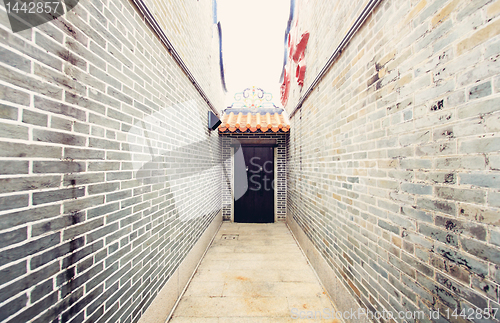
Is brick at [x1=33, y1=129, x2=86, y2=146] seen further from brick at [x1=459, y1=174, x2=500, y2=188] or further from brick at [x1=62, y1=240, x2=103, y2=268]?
brick at [x1=459, y1=174, x2=500, y2=188]

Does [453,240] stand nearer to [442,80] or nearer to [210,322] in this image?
[442,80]

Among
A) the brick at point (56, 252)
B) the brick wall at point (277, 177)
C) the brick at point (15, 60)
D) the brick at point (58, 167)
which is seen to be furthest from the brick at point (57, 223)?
the brick wall at point (277, 177)

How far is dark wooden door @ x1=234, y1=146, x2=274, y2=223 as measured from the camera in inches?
Result: 250

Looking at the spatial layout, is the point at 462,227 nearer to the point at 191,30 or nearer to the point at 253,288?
the point at 253,288

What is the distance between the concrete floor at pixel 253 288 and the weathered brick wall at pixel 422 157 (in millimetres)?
809

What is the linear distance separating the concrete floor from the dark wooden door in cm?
198

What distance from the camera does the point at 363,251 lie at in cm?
181

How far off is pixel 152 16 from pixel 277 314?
3638 millimetres

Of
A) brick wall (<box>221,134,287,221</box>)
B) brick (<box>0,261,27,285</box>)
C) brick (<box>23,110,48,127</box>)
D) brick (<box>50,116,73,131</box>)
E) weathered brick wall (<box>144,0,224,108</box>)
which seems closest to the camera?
brick (<box>0,261,27,285</box>)

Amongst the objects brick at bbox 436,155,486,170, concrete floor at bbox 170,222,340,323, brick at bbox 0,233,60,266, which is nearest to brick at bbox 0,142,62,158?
brick at bbox 0,233,60,266

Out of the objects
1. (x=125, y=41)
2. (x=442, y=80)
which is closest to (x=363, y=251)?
(x=442, y=80)

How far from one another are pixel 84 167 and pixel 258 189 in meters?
5.47

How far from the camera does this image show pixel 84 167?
118cm

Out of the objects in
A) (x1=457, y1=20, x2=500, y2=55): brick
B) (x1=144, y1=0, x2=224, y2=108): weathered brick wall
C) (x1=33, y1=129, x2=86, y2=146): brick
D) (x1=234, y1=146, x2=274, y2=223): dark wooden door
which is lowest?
(x1=234, y1=146, x2=274, y2=223): dark wooden door
